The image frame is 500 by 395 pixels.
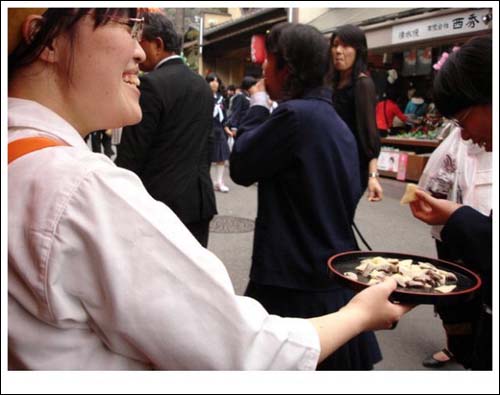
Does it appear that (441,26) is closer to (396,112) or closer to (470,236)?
(396,112)

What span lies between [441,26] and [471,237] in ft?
23.5

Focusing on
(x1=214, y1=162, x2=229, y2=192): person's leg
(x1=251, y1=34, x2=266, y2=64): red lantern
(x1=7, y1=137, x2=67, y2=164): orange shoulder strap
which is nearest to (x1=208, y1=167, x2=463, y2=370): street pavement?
(x1=214, y1=162, x2=229, y2=192): person's leg

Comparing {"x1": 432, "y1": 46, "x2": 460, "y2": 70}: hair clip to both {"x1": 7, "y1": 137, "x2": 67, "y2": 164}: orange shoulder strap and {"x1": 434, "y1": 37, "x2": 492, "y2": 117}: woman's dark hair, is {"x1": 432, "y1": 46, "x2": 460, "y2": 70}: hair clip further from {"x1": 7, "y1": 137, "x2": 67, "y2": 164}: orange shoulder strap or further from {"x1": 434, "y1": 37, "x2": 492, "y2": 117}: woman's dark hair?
{"x1": 7, "y1": 137, "x2": 67, "y2": 164}: orange shoulder strap

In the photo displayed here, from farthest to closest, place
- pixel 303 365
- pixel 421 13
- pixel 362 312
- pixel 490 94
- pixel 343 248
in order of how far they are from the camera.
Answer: pixel 421 13
pixel 343 248
pixel 490 94
pixel 362 312
pixel 303 365

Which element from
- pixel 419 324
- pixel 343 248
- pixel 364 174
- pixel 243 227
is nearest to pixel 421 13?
pixel 243 227

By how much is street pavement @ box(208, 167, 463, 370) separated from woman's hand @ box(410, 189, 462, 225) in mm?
1682

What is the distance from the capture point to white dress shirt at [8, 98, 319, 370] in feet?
2.90

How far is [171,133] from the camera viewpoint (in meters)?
3.25

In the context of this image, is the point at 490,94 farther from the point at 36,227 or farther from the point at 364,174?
the point at 364,174

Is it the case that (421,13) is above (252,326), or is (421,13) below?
above

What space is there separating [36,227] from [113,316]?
20cm

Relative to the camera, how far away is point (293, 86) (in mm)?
2541

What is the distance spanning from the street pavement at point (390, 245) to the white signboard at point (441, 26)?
2.67 m

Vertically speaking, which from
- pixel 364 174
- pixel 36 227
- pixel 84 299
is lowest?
pixel 364 174
